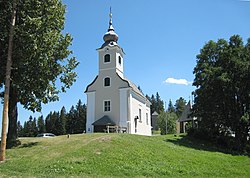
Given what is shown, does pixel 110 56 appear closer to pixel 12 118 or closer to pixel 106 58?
pixel 106 58

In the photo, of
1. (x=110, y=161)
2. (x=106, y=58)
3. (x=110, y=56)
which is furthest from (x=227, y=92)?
(x=110, y=161)

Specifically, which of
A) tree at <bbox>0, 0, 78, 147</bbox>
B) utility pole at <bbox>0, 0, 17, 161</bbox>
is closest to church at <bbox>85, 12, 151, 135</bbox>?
tree at <bbox>0, 0, 78, 147</bbox>

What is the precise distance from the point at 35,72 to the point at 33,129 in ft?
284

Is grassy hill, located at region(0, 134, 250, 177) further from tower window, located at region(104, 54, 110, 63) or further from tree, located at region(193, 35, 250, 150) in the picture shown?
tower window, located at region(104, 54, 110, 63)

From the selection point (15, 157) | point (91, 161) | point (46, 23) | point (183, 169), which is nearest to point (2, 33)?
point (46, 23)

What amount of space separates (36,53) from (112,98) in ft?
56.9

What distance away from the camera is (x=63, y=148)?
1944cm

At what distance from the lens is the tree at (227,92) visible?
1139 inches

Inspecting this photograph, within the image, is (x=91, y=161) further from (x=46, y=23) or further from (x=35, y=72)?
(x=46, y=23)

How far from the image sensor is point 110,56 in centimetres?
3753

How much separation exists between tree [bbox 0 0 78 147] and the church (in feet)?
40.7

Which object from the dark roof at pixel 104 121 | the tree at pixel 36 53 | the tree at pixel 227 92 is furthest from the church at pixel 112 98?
the tree at pixel 36 53

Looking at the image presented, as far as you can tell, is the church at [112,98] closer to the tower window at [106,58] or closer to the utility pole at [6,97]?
the tower window at [106,58]

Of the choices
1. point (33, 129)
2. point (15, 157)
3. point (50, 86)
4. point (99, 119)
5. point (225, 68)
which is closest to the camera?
point (15, 157)
